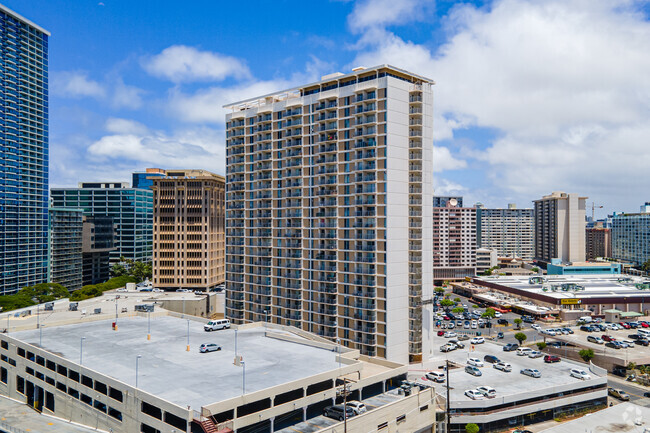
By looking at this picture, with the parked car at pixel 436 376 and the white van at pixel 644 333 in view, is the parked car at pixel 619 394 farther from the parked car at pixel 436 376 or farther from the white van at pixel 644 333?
the white van at pixel 644 333

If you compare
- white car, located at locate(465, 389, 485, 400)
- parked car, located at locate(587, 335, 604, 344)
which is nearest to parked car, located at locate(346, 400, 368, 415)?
white car, located at locate(465, 389, 485, 400)

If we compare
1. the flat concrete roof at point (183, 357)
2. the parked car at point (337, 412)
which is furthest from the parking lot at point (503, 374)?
the flat concrete roof at point (183, 357)

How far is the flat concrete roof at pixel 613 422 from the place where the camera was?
67.0m

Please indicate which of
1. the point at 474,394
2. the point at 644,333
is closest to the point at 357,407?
the point at 474,394

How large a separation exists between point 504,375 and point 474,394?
15144 mm

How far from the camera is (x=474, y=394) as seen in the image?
7538 cm

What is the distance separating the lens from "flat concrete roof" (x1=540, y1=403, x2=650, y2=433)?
220ft

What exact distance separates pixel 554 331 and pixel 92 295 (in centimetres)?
14529

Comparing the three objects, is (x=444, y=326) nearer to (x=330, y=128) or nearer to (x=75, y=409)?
(x=330, y=128)

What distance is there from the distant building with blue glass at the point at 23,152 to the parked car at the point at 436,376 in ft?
503

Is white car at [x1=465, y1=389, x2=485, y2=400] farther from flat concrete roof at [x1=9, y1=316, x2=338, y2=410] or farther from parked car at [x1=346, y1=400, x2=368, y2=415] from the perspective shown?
flat concrete roof at [x1=9, y1=316, x2=338, y2=410]

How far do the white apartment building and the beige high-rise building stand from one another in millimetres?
85049

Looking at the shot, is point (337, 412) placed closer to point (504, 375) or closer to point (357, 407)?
point (357, 407)

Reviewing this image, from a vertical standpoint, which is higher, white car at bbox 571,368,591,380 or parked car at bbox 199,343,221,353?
parked car at bbox 199,343,221,353
